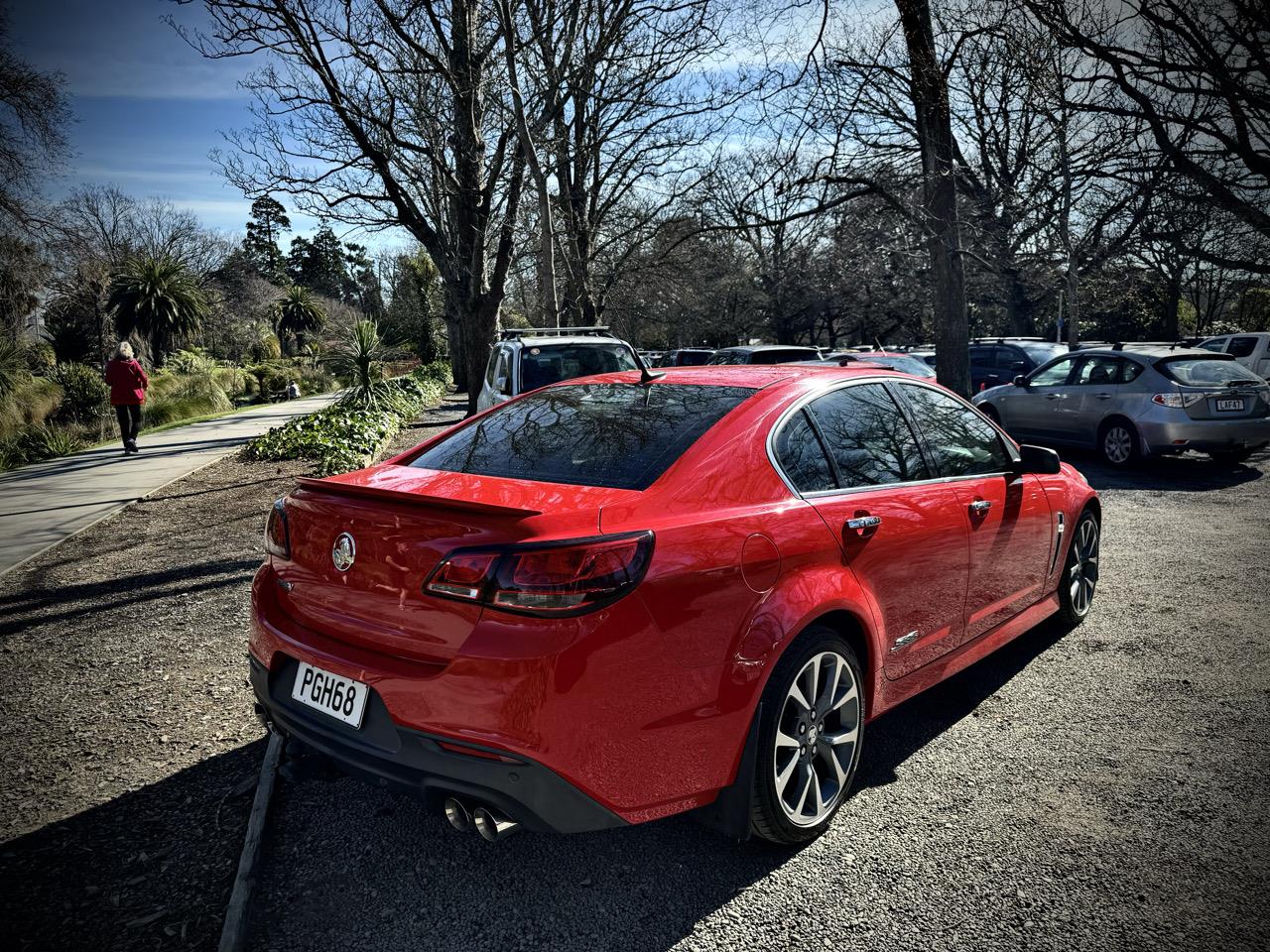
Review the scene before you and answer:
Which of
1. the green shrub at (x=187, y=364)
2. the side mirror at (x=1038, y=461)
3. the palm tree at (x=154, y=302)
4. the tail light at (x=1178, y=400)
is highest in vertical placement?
the palm tree at (x=154, y=302)

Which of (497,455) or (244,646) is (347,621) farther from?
(244,646)

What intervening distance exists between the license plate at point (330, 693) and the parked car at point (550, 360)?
7302 millimetres

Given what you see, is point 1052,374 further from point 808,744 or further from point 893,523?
point 808,744

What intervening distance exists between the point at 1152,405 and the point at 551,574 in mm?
10496

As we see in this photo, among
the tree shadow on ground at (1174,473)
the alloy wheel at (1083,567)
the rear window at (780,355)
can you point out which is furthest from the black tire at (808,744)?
the rear window at (780,355)

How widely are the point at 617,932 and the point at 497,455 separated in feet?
5.36

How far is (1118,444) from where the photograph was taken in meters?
10.5

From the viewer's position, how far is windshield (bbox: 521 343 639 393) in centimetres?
1006

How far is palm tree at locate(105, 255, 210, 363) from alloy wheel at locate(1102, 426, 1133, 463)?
31535 millimetres

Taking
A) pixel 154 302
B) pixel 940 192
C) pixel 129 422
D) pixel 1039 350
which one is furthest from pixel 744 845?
pixel 154 302

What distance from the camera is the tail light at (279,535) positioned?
2.70 m

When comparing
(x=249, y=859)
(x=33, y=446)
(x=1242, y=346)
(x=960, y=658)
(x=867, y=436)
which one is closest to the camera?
(x=249, y=859)

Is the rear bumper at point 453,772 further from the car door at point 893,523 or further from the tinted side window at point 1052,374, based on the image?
the tinted side window at point 1052,374

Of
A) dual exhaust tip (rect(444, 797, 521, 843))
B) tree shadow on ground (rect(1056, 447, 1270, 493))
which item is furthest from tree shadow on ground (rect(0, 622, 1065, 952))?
tree shadow on ground (rect(1056, 447, 1270, 493))
